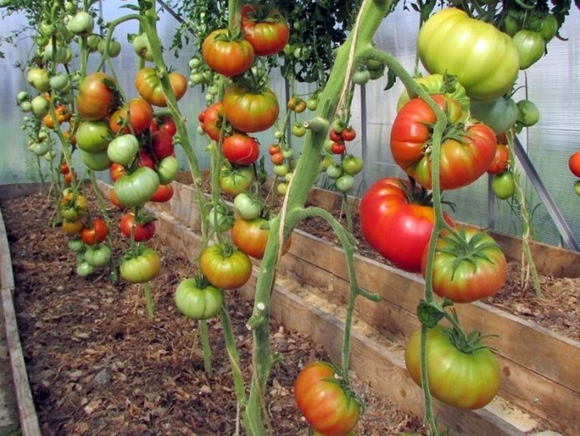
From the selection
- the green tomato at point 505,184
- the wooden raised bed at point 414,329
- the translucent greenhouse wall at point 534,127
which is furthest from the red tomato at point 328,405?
the translucent greenhouse wall at point 534,127

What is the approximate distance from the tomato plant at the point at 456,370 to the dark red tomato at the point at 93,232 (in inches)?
102

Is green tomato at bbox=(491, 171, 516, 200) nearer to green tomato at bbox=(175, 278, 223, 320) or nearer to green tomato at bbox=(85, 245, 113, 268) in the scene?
green tomato at bbox=(175, 278, 223, 320)

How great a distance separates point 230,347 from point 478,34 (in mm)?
1249

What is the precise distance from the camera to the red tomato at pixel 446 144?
0.70 m

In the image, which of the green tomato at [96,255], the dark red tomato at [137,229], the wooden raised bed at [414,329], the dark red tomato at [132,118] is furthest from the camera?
the green tomato at [96,255]

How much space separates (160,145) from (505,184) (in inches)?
60.2

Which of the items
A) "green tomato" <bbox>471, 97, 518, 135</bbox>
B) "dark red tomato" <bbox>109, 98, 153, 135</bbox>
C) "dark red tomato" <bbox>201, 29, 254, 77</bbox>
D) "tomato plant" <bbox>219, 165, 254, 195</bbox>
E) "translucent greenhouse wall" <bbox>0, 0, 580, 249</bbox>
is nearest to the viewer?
"green tomato" <bbox>471, 97, 518, 135</bbox>

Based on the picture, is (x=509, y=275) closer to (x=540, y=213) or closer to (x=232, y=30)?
(x=540, y=213)

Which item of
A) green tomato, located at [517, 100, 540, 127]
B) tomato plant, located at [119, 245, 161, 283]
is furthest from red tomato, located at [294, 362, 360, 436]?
green tomato, located at [517, 100, 540, 127]

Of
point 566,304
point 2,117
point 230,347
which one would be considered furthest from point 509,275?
point 2,117

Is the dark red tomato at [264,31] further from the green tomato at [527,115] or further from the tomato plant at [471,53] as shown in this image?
the green tomato at [527,115]

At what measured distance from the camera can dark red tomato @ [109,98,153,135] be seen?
5.21ft

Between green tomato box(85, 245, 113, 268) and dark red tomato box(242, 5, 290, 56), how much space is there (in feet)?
6.10

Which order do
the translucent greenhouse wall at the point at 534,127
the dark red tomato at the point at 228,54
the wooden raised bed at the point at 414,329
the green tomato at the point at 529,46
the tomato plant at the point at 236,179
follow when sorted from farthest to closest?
the translucent greenhouse wall at the point at 534,127
the wooden raised bed at the point at 414,329
the tomato plant at the point at 236,179
the dark red tomato at the point at 228,54
the green tomato at the point at 529,46
